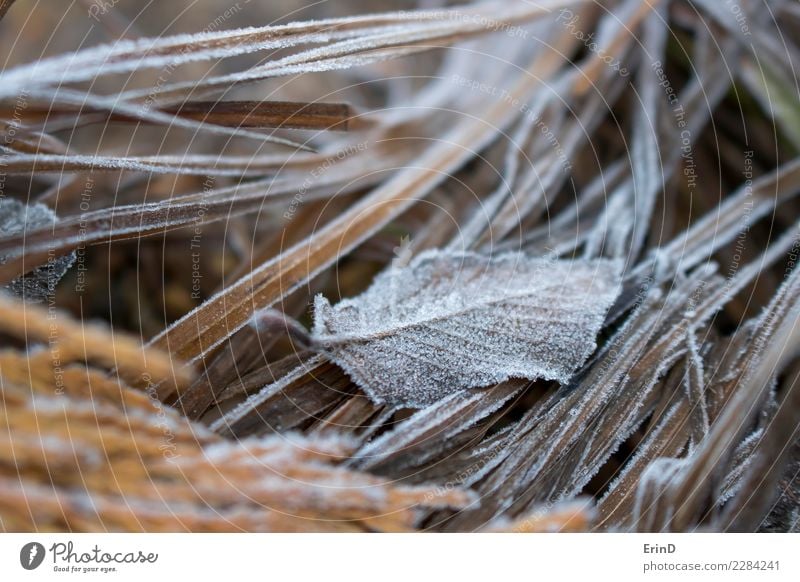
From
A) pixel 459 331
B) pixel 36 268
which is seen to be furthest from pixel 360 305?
pixel 36 268

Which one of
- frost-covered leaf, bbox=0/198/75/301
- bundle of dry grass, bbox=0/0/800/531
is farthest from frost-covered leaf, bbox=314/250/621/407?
frost-covered leaf, bbox=0/198/75/301

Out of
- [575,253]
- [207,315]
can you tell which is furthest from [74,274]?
[575,253]

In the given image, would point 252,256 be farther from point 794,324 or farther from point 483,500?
point 794,324
